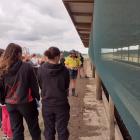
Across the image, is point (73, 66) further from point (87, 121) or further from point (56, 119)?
point (56, 119)

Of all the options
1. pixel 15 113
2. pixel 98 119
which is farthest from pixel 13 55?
pixel 98 119

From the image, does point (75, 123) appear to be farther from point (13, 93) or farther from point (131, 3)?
point (131, 3)

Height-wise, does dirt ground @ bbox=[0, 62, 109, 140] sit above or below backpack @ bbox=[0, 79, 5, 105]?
below

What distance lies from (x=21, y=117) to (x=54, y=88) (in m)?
0.63

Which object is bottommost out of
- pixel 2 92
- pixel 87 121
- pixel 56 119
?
pixel 87 121

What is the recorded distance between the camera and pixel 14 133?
18.2 ft

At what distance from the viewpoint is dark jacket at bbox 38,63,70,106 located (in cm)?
521

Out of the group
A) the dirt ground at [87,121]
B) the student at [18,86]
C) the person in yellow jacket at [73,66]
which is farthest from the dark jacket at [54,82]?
the person in yellow jacket at [73,66]

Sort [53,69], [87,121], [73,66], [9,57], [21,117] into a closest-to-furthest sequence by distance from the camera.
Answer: [9,57]
[53,69]
[21,117]
[87,121]
[73,66]

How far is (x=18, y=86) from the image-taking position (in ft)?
17.2

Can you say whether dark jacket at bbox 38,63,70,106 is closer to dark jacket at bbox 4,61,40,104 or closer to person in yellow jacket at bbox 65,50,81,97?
dark jacket at bbox 4,61,40,104

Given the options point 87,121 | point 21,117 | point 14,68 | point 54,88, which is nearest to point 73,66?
point 87,121

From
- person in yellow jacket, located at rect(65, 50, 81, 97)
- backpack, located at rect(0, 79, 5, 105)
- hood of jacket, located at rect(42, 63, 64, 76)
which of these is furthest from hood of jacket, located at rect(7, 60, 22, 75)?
person in yellow jacket, located at rect(65, 50, 81, 97)

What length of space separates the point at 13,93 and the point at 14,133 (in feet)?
2.00
